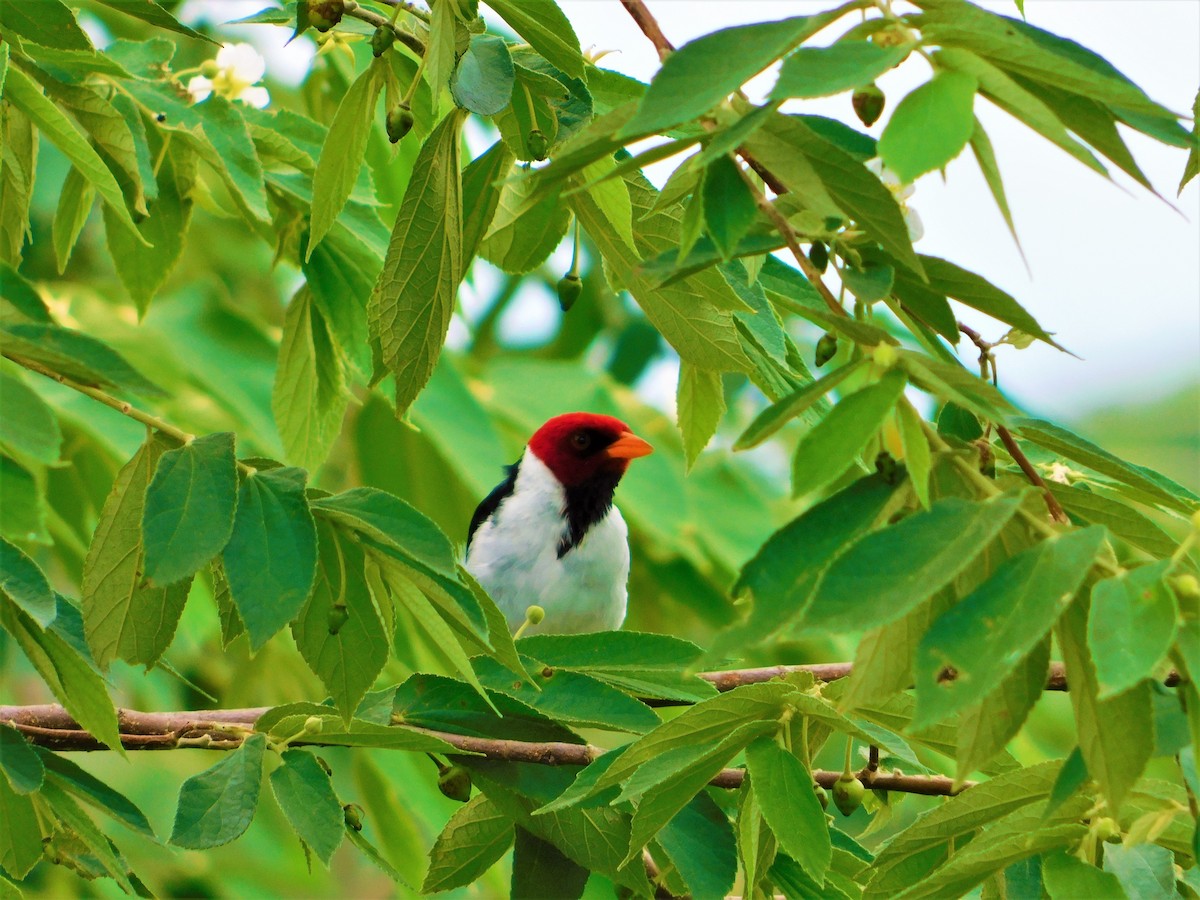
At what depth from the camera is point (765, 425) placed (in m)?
0.94

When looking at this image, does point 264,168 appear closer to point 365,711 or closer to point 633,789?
point 365,711

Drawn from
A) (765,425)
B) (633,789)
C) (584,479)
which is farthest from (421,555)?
(584,479)

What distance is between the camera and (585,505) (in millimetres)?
3654

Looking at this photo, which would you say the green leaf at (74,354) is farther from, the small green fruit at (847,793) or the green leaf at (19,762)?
the small green fruit at (847,793)

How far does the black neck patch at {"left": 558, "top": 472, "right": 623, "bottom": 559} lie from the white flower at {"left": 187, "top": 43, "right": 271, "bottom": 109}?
5.84 feet

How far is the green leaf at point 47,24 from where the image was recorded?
4.63 feet

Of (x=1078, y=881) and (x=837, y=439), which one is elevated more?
(x=837, y=439)

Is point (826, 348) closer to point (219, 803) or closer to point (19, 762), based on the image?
point (219, 803)

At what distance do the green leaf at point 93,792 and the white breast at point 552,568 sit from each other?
1853 mm

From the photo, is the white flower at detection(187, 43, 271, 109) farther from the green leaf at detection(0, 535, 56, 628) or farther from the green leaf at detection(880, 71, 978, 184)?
the green leaf at detection(880, 71, 978, 184)

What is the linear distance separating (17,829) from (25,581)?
441 mm

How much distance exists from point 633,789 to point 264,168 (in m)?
1.12

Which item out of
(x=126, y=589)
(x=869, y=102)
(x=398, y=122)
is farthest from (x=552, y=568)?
(x=869, y=102)

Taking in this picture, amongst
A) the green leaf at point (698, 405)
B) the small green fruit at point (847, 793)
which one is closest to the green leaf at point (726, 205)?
the green leaf at point (698, 405)
